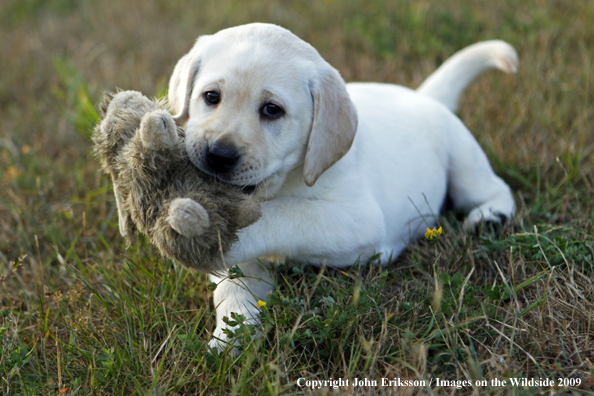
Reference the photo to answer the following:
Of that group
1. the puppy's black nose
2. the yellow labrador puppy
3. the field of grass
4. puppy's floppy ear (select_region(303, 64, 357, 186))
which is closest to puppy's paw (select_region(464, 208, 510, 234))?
the field of grass

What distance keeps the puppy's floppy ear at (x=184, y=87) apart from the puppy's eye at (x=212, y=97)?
0.17 meters

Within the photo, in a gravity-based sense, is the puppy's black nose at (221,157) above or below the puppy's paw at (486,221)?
above

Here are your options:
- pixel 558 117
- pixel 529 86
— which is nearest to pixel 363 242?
pixel 558 117

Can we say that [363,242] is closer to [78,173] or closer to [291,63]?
[291,63]

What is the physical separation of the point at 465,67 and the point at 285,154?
1963 mm

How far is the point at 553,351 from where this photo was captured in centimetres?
200

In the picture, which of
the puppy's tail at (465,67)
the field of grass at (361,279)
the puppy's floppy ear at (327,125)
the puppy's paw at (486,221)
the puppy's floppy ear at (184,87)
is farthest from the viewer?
the puppy's tail at (465,67)

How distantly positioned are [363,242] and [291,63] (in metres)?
0.91

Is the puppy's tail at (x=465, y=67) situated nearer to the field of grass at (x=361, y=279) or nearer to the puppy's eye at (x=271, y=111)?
the field of grass at (x=361, y=279)

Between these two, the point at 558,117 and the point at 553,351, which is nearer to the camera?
the point at 553,351

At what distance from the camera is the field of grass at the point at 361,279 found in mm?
1970

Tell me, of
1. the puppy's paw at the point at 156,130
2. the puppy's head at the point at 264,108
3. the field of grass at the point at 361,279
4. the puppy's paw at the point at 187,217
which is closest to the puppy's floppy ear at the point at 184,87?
the puppy's head at the point at 264,108

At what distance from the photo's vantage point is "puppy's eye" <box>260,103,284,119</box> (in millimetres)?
2277

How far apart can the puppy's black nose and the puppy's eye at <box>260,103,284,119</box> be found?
1.00 ft
